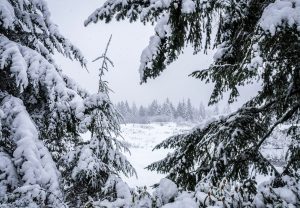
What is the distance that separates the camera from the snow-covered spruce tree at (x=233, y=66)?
2.00 metres

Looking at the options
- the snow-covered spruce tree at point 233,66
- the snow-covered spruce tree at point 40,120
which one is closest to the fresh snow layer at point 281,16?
the snow-covered spruce tree at point 233,66

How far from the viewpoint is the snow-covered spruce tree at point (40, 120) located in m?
2.71

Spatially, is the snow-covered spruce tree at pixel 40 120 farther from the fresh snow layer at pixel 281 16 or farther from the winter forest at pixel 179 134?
the fresh snow layer at pixel 281 16

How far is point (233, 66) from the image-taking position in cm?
327

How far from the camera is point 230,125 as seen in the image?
3422mm

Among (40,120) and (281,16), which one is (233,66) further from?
(40,120)

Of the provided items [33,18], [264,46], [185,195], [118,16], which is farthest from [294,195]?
[33,18]

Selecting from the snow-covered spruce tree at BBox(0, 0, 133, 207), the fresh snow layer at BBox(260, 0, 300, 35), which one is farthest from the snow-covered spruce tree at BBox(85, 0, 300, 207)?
the snow-covered spruce tree at BBox(0, 0, 133, 207)

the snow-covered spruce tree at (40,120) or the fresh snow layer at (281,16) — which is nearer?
the fresh snow layer at (281,16)

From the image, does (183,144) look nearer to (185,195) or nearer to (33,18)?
(185,195)

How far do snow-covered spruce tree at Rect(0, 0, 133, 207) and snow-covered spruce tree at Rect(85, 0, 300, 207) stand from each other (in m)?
0.96

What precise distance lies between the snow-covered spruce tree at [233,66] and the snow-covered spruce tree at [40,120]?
0.96 m

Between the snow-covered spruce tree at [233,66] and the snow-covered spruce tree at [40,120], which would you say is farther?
the snow-covered spruce tree at [40,120]

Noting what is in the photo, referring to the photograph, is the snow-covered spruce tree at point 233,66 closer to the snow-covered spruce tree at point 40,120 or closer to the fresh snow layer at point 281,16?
the fresh snow layer at point 281,16
